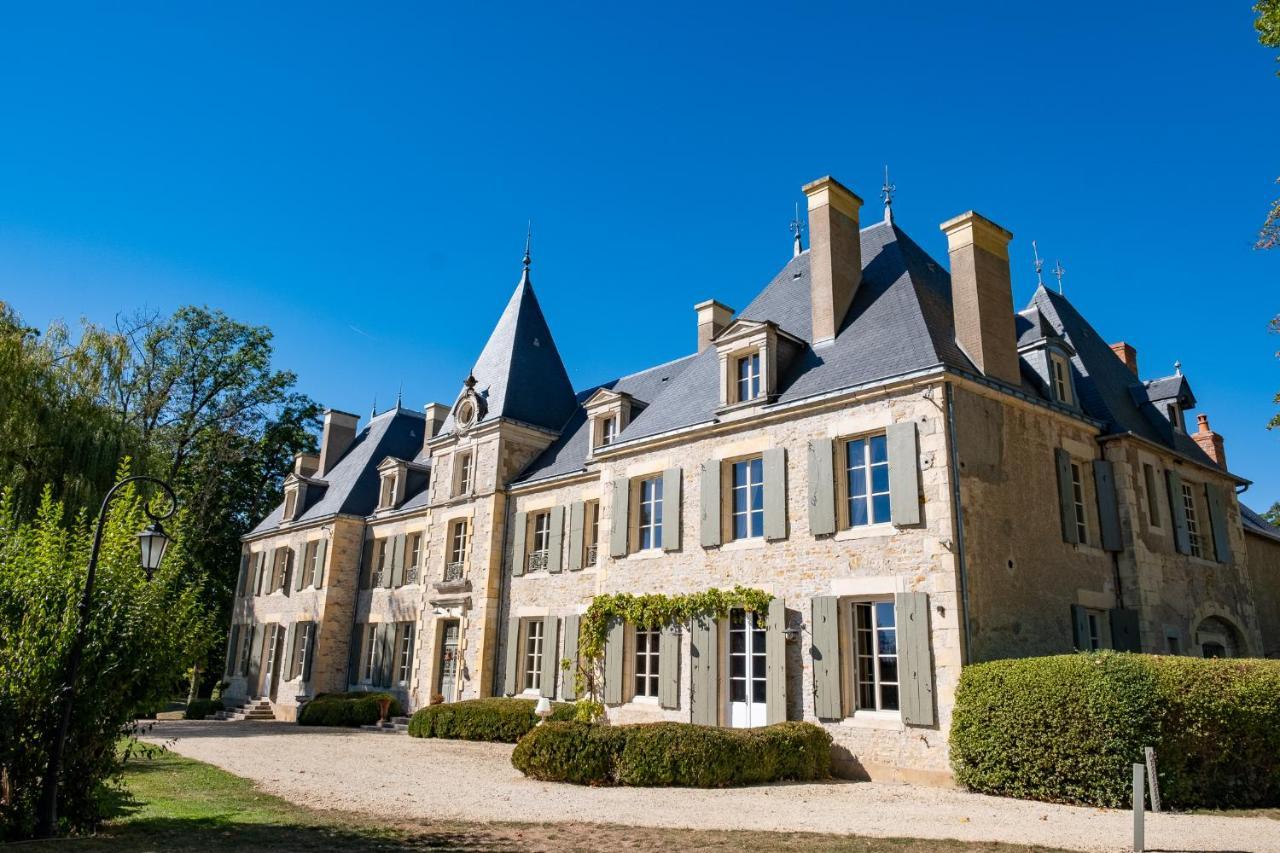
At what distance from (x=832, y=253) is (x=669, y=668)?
309 inches

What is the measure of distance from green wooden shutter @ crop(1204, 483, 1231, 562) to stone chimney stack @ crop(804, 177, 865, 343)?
8167 millimetres

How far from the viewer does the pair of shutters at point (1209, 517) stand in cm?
1518

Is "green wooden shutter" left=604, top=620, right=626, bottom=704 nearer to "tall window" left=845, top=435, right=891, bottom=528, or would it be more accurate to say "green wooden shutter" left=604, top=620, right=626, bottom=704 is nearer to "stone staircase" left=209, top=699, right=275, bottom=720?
"tall window" left=845, top=435, right=891, bottom=528

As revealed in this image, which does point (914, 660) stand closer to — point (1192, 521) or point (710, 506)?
point (710, 506)

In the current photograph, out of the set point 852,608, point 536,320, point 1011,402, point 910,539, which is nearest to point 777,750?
point 852,608

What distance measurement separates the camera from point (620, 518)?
1652 cm

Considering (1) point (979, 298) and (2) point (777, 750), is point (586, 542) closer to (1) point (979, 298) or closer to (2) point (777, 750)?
(2) point (777, 750)

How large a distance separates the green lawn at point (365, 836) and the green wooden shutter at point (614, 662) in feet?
24.0

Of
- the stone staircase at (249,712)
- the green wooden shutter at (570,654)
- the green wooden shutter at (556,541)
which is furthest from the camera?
the stone staircase at (249,712)

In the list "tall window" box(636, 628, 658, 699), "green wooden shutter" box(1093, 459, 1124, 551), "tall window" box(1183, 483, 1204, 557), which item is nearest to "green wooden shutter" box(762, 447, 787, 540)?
"tall window" box(636, 628, 658, 699)

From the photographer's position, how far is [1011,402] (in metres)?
13.3

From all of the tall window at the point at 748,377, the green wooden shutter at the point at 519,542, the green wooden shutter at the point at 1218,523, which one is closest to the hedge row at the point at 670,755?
the tall window at the point at 748,377

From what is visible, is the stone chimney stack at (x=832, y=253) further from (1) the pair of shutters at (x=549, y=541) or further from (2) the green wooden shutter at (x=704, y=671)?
(1) the pair of shutters at (x=549, y=541)

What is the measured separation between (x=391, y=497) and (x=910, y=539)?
727 inches
